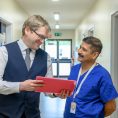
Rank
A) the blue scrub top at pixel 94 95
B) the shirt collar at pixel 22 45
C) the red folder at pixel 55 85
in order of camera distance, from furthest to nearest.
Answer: the blue scrub top at pixel 94 95 < the shirt collar at pixel 22 45 < the red folder at pixel 55 85

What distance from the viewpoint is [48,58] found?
2082mm

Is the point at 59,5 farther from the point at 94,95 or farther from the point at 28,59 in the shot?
the point at 28,59

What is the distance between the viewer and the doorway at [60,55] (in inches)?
568

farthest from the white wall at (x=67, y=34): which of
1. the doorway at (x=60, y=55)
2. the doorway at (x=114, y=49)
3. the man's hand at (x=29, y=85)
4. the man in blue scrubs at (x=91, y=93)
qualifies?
the man's hand at (x=29, y=85)

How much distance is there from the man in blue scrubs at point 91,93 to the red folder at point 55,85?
0.98ft

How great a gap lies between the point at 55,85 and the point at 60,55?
1266 centimetres

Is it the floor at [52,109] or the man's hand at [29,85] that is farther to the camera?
the floor at [52,109]

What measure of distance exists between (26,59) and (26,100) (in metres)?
0.28

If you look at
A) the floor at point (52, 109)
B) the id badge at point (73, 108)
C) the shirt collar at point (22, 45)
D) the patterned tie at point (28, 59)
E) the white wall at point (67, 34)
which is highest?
the white wall at point (67, 34)

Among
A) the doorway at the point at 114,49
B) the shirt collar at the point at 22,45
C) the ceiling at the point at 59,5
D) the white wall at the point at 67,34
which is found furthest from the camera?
the white wall at the point at 67,34

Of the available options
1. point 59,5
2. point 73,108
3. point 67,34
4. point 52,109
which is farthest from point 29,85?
point 67,34

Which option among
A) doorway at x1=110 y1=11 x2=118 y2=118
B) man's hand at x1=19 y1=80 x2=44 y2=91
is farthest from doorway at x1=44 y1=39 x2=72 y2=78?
man's hand at x1=19 y1=80 x2=44 y2=91

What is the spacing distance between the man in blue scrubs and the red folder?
11.8 inches

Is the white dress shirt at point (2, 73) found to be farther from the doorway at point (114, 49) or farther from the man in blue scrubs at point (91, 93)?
the doorway at point (114, 49)
